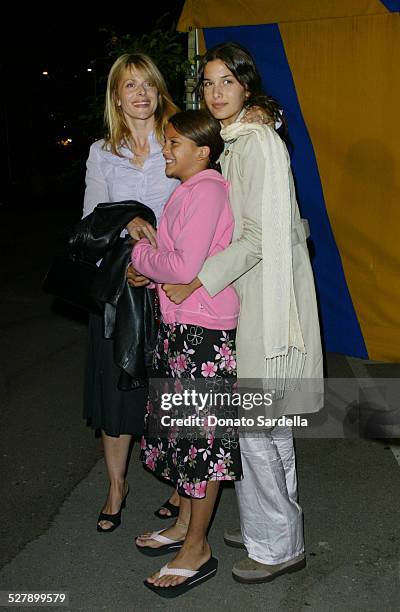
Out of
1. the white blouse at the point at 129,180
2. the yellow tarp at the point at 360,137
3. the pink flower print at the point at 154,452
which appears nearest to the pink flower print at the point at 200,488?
the pink flower print at the point at 154,452

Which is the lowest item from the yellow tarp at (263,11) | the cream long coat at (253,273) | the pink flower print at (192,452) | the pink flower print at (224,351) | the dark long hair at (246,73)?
the pink flower print at (192,452)

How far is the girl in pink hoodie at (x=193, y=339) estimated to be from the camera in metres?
2.79

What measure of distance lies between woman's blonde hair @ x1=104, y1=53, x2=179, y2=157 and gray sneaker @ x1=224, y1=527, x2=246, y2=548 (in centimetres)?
179

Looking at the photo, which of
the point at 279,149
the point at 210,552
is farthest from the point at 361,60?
the point at 210,552

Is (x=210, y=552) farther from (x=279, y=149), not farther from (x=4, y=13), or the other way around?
(x=4, y=13)

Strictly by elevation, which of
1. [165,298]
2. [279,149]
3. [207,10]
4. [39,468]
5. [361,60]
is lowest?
[39,468]

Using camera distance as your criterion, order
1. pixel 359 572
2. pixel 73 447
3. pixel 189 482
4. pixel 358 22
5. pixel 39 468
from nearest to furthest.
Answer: pixel 189 482, pixel 359 572, pixel 39 468, pixel 73 447, pixel 358 22

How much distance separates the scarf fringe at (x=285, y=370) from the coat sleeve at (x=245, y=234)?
0.35m

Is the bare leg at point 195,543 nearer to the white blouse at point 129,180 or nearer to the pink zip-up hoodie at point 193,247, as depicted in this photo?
the pink zip-up hoodie at point 193,247

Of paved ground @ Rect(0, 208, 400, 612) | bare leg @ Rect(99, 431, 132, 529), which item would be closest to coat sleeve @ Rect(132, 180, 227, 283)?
bare leg @ Rect(99, 431, 132, 529)

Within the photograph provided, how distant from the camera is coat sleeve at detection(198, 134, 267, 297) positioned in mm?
2736

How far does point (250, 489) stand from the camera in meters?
3.06

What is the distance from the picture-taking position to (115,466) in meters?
3.57

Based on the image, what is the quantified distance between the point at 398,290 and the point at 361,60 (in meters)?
1.67
